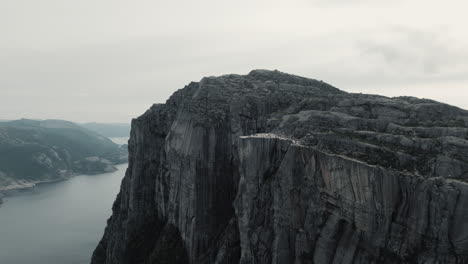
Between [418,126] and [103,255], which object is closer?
[418,126]

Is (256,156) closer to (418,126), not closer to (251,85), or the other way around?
(418,126)

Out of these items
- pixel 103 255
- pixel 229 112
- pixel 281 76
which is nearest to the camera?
pixel 229 112

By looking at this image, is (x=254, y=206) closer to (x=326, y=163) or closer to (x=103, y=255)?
(x=326, y=163)

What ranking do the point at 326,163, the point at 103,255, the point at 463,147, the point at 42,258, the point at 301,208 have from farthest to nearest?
the point at 42,258, the point at 103,255, the point at 301,208, the point at 326,163, the point at 463,147

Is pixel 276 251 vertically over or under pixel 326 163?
under

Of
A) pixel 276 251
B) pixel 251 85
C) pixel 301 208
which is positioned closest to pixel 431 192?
pixel 301 208

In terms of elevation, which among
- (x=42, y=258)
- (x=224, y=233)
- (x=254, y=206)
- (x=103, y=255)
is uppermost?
(x=254, y=206)
